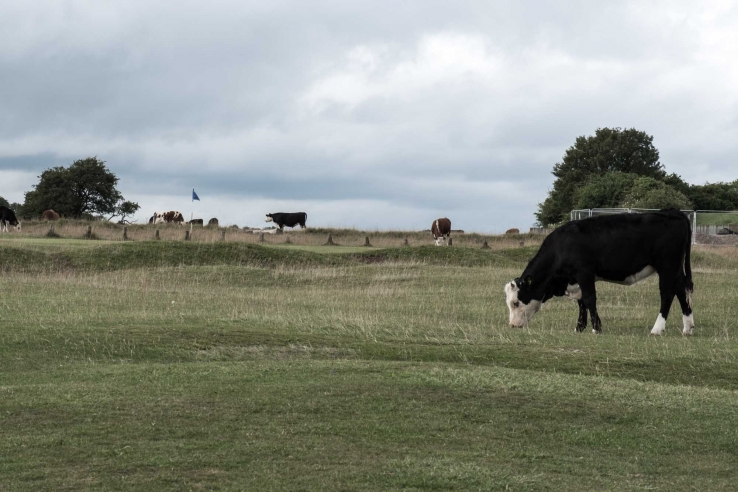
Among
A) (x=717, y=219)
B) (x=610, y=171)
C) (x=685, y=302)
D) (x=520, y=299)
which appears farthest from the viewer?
(x=610, y=171)

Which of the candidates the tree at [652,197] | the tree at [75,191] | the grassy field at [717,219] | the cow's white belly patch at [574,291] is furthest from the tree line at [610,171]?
the cow's white belly patch at [574,291]

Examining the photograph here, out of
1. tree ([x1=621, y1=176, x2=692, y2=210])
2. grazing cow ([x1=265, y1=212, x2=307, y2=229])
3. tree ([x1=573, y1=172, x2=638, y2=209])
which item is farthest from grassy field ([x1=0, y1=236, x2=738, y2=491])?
tree ([x1=573, y1=172, x2=638, y2=209])

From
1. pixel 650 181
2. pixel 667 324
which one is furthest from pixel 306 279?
pixel 650 181

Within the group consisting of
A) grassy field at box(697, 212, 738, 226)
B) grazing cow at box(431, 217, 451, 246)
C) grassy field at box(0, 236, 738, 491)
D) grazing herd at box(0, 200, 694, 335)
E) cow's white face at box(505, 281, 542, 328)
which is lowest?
grassy field at box(0, 236, 738, 491)

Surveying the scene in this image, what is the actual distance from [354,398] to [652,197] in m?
59.6

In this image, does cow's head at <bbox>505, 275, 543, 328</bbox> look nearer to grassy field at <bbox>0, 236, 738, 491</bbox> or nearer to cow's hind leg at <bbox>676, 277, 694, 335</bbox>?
grassy field at <bbox>0, 236, 738, 491</bbox>

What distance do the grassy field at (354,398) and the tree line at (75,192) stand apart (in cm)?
6466

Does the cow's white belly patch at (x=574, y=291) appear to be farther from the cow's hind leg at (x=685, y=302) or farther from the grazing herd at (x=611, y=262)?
the cow's hind leg at (x=685, y=302)

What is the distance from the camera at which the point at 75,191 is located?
87125 mm

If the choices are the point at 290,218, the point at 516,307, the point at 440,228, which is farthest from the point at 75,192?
the point at 516,307

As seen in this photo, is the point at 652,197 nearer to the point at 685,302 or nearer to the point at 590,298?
the point at 685,302

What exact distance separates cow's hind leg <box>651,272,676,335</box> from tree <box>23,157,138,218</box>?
7323cm

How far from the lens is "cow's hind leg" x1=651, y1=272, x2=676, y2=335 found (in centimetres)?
1906

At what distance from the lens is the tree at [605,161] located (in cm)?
9606
